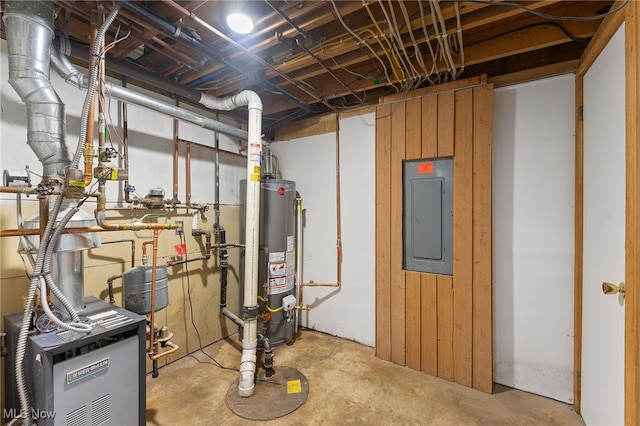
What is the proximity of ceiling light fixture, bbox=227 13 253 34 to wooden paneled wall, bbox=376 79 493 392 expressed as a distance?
1388 mm

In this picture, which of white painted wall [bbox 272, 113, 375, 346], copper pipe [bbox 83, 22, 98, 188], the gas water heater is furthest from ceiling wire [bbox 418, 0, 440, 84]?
copper pipe [bbox 83, 22, 98, 188]

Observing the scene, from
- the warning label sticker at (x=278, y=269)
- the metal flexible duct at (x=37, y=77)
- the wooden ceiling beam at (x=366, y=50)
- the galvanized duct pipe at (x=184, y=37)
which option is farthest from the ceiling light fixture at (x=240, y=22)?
the warning label sticker at (x=278, y=269)

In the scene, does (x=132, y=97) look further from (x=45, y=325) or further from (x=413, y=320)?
(x=413, y=320)

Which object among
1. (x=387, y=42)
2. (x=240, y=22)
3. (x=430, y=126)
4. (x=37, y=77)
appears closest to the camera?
(x=37, y=77)

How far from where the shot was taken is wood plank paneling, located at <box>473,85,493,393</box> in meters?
2.08

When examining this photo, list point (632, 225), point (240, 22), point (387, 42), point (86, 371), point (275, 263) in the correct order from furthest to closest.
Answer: point (275, 263), point (387, 42), point (240, 22), point (86, 371), point (632, 225)

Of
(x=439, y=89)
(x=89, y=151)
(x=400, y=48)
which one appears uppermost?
(x=400, y=48)

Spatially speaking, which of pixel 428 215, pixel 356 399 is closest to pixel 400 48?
pixel 428 215

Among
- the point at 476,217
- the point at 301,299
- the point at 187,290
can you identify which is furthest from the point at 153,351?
the point at 476,217

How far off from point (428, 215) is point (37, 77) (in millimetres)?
2696

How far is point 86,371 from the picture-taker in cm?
129

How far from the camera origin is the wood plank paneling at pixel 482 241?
2.08 m

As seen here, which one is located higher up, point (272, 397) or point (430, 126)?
point (430, 126)

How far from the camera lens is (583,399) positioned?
1.79m
